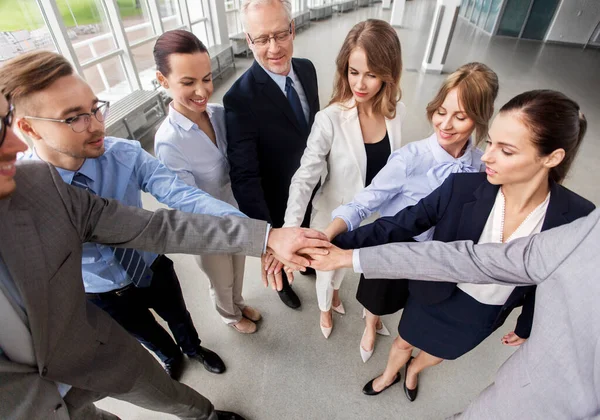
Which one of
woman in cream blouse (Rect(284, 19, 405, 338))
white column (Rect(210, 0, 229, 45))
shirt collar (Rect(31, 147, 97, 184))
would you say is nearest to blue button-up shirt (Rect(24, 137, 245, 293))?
shirt collar (Rect(31, 147, 97, 184))

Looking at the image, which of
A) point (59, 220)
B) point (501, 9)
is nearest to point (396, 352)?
point (59, 220)

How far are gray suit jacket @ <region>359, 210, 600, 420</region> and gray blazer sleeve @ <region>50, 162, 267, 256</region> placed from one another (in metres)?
0.51

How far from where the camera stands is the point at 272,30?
139 centimetres

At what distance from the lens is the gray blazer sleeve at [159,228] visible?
0.91 meters

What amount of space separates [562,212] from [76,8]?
535cm

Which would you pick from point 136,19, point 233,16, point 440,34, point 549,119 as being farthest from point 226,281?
point 233,16

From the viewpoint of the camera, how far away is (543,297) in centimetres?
81

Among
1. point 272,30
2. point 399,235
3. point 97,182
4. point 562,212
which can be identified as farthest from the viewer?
point 272,30

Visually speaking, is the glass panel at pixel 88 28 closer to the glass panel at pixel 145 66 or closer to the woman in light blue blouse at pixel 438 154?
the glass panel at pixel 145 66

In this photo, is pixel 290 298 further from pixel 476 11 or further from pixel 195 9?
pixel 476 11

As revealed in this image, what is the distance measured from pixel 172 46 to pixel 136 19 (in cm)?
509

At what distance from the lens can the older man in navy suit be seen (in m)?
1.40

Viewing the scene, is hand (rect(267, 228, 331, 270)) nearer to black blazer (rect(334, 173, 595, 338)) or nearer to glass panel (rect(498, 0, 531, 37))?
black blazer (rect(334, 173, 595, 338))

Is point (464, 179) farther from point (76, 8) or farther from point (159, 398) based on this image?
point (76, 8)
